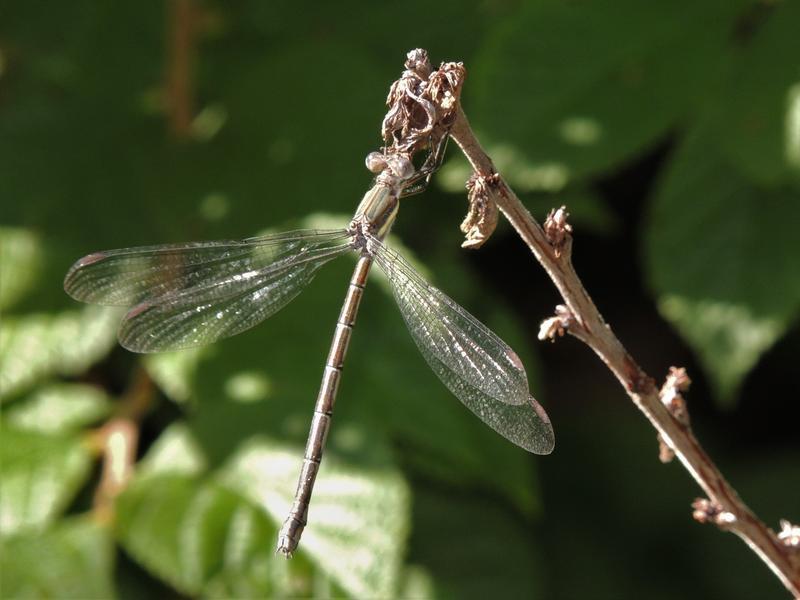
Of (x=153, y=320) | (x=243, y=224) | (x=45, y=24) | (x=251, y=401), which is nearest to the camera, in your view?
(x=153, y=320)

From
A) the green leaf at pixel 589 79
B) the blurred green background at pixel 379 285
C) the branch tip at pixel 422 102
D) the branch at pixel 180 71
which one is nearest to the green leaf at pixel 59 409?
the blurred green background at pixel 379 285

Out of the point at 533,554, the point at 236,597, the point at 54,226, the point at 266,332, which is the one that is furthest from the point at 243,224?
the point at 533,554

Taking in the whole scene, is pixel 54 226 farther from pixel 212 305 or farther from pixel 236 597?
pixel 236 597

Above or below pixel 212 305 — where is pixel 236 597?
below

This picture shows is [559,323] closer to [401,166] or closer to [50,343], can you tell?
[401,166]

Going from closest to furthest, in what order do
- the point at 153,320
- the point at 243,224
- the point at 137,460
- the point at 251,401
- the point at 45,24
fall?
the point at 153,320 → the point at 251,401 → the point at 243,224 → the point at 137,460 → the point at 45,24

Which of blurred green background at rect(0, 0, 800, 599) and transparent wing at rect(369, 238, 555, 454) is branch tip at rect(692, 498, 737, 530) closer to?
transparent wing at rect(369, 238, 555, 454)

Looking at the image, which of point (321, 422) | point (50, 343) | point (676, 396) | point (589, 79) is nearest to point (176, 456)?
point (50, 343)
